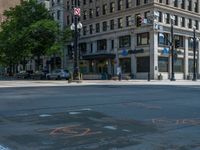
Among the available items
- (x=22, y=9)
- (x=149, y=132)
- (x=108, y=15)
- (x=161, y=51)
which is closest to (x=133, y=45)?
(x=161, y=51)

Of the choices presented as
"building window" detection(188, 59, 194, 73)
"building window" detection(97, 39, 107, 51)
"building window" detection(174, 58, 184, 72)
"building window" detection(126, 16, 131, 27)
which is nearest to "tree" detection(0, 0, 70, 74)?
"building window" detection(97, 39, 107, 51)

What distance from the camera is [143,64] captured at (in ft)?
197

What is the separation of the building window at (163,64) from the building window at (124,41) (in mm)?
6266

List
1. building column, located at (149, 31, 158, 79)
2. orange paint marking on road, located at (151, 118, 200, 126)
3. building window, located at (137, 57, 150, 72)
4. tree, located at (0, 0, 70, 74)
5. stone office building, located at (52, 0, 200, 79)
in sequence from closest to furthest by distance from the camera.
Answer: orange paint marking on road, located at (151, 118, 200, 126) < tree, located at (0, 0, 70, 74) < building column, located at (149, 31, 158, 79) < stone office building, located at (52, 0, 200, 79) < building window, located at (137, 57, 150, 72)

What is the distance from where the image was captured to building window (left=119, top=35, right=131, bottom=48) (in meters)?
62.8

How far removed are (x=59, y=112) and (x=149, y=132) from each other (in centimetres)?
447

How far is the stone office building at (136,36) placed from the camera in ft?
193

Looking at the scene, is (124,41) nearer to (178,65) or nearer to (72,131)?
(178,65)

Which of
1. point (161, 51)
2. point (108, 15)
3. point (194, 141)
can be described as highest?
point (108, 15)

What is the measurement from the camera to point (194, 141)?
313 inches

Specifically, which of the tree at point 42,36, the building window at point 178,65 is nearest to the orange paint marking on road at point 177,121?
the tree at point 42,36

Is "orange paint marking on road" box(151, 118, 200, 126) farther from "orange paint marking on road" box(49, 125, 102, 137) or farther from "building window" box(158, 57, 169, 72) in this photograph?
"building window" box(158, 57, 169, 72)

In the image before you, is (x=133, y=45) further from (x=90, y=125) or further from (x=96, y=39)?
(x=90, y=125)

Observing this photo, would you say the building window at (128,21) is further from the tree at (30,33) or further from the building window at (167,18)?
the tree at (30,33)
